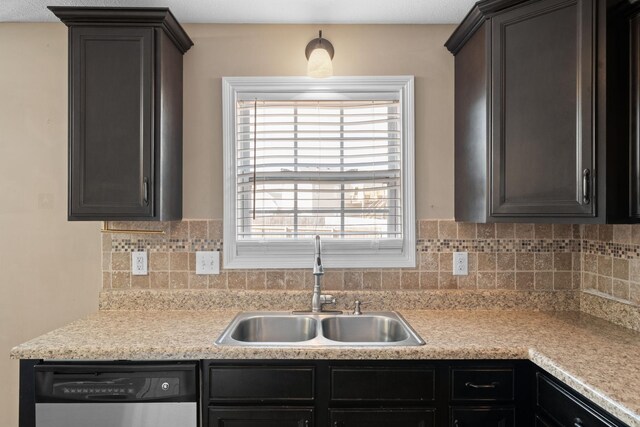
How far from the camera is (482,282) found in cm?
222

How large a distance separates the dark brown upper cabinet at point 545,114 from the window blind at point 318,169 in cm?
48

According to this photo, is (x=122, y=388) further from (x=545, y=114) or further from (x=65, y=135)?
(x=545, y=114)

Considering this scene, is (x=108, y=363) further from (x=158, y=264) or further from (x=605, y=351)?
(x=605, y=351)

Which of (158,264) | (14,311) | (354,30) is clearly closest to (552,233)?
(354,30)

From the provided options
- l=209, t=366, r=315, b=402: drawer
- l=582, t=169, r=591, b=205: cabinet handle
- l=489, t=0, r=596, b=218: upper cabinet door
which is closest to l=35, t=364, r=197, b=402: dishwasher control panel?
l=209, t=366, r=315, b=402: drawer

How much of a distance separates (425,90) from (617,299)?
54.2 inches

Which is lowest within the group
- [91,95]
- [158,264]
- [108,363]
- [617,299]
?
[108,363]

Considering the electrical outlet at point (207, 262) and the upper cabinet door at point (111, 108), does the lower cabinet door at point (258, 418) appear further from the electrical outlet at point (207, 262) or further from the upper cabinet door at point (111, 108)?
the upper cabinet door at point (111, 108)

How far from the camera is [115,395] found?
1.57 m

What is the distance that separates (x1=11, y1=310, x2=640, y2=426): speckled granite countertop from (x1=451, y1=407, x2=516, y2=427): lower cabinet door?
0.69 ft

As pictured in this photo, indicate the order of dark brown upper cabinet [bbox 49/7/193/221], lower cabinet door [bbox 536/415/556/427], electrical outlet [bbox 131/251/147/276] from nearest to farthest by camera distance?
1. lower cabinet door [bbox 536/415/556/427]
2. dark brown upper cabinet [bbox 49/7/193/221]
3. electrical outlet [bbox 131/251/147/276]

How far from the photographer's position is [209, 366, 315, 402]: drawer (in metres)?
1.58

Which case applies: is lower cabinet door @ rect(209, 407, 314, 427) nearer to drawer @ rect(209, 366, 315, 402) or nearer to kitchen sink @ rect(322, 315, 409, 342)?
drawer @ rect(209, 366, 315, 402)

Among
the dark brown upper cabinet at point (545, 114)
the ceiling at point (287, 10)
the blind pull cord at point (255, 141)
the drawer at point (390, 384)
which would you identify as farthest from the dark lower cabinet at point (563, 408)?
the ceiling at point (287, 10)
